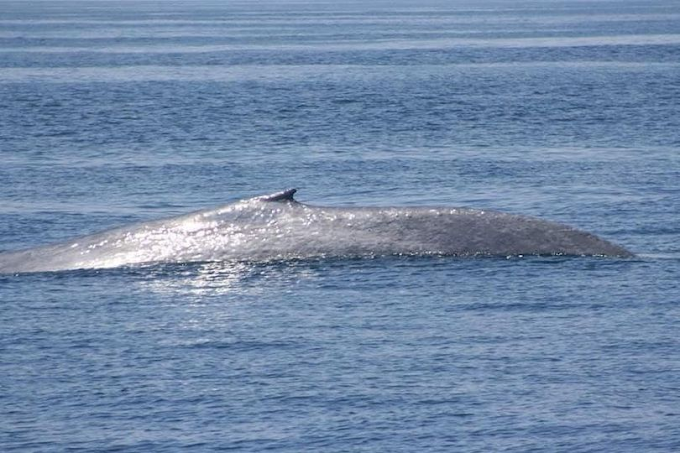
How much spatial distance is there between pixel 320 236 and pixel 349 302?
1.57m

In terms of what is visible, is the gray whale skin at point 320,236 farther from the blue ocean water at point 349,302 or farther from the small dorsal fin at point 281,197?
the blue ocean water at point 349,302

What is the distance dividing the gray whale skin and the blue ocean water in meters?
0.17

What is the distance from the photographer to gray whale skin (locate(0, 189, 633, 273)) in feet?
53.5

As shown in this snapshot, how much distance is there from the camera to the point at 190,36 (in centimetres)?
9694

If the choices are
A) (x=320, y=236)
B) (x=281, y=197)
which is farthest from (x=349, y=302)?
(x=281, y=197)

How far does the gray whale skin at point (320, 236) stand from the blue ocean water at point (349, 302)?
0.17 metres

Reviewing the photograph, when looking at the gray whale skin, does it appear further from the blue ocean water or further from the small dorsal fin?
the blue ocean water

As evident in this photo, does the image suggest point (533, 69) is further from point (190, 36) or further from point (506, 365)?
point (506, 365)

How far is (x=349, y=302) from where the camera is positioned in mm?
14945

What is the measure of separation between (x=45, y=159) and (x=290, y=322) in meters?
15.9

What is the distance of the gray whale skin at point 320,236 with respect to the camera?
1631cm

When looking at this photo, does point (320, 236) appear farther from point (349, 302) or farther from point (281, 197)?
point (349, 302)

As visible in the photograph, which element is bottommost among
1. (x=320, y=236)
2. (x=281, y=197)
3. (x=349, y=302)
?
(x=349, y=302)

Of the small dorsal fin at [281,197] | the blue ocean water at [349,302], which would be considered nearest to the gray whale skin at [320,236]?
the small dorsal fin at [281,197]
